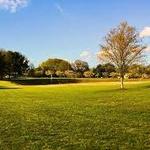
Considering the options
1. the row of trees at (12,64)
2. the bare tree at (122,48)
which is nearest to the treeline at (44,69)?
the row of trees at (12,64)

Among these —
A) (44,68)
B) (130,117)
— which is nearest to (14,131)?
(130,117)

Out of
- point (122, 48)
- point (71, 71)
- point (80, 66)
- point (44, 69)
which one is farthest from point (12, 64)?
point (122, 48)

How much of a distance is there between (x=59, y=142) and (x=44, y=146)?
77cm

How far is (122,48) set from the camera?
213 feet

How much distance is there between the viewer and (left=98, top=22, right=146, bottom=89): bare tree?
65.1m

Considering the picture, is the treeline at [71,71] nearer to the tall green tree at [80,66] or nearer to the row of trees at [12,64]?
the tall green tree at [80,66]

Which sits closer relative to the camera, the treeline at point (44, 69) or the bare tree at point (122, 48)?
the bare tree at point (122, 48)

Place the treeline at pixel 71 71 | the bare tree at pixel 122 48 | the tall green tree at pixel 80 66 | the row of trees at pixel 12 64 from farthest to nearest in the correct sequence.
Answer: the tall green tree at pixel 80 66 → the treeline at pixel 71 71 → the row of trees at pixel 12 64 → the bare tree at pixel 122 48

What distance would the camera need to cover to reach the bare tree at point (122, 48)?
214 feet

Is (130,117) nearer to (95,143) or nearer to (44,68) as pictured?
(95,143)

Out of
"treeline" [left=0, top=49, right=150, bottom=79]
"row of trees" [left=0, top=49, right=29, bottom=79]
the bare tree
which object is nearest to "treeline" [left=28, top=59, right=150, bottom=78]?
"treeline" [left=0, top=49, right=150, bottom=79]

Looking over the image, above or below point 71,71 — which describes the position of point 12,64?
above

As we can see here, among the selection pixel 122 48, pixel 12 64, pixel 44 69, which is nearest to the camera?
pixel 122 48

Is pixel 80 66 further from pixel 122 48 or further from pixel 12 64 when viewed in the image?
pixel 122 48
